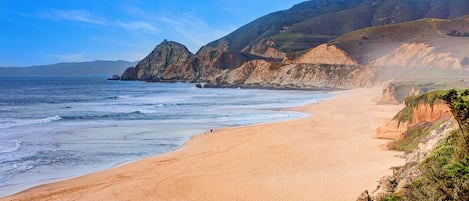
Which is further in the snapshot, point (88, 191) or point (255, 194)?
point (88, 191)

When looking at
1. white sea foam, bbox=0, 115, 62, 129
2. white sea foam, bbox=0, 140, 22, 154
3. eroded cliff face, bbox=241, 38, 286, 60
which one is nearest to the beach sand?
white sea foam, bbox=0, 140, 22, 154

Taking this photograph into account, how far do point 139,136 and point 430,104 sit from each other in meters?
16.5

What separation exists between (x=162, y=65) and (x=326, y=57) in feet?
298

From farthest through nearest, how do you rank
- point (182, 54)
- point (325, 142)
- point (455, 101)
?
point (182, 54)
point (325, 142)
point (455, 101)

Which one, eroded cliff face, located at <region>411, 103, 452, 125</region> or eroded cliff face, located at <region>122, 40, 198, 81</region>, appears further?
eroded cliff face, located at <region>122, 40, 198, 81</region>

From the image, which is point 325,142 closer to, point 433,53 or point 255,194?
point 255,194

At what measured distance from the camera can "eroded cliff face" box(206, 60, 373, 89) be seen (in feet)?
305

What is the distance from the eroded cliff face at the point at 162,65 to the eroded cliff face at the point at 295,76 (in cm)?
4608

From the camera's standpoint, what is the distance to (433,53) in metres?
89.3

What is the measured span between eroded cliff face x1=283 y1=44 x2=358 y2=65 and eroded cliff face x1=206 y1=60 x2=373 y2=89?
9.10 metres

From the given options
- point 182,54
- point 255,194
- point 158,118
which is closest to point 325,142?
point 255,194

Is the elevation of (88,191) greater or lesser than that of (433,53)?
lesser

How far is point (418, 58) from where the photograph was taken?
92312 millimetres

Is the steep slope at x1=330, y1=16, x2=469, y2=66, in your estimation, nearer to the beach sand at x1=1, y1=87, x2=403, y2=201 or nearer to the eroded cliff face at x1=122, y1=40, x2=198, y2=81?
the eroded cliff face at x1=122, y1=40, x2=198, y2=81
